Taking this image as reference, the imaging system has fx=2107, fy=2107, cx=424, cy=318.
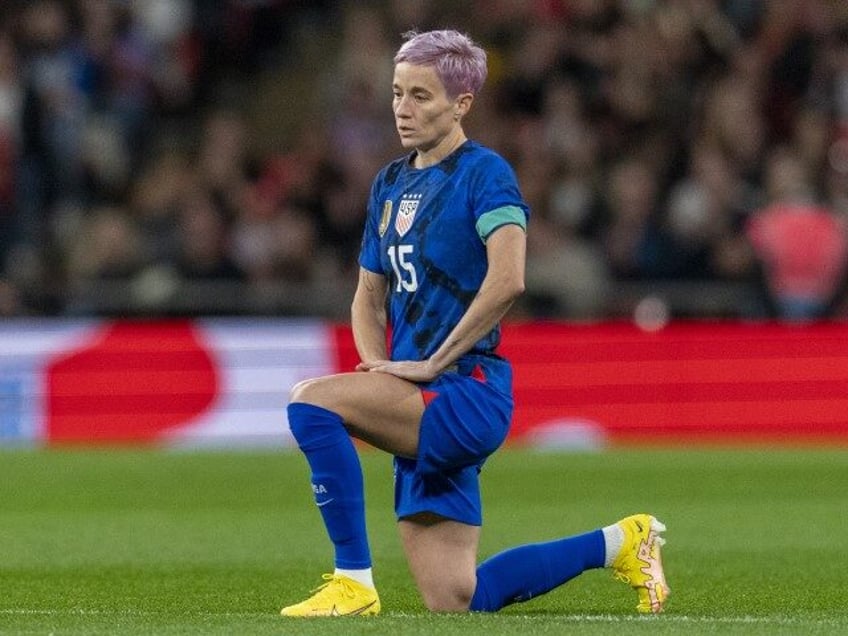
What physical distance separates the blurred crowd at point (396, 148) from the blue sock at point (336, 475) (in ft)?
31.3

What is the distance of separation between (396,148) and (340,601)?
11043 mm

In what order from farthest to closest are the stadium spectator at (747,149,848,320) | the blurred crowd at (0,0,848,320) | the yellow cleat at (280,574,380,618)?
the blurred crowd at (0,0,848,320) → the stadium spectator at (747,149,848,320) → the yellow cleat at (280,574,380,618)

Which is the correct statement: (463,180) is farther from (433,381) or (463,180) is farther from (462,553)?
(462,553)

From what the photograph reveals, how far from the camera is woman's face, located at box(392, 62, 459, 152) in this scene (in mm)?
6691

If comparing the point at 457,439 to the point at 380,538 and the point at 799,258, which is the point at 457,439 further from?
the point at 799,258

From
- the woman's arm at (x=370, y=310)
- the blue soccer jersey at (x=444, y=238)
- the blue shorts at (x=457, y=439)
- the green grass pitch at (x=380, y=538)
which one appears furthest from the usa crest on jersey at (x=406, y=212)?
the green grass pitch at (x=380, y=538)

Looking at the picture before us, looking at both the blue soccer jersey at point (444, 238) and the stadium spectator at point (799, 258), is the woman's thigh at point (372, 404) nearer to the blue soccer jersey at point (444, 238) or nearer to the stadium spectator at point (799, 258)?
the blue soccer jersey at point (444, 238)

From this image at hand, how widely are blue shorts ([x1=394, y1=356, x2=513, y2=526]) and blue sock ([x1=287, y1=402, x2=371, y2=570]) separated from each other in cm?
22

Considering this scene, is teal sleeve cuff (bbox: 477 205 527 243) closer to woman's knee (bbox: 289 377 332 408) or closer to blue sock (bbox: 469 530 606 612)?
woman's knee (bbox: 289 377 332 408)

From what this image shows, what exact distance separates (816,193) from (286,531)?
24.6ft

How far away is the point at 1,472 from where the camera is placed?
1383cm

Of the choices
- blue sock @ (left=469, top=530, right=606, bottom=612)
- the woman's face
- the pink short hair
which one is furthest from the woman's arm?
blue sock @ (left=469, top=530, right=606, bottom=612)

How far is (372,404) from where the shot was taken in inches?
259

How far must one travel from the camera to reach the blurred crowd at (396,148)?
16.2 meters
